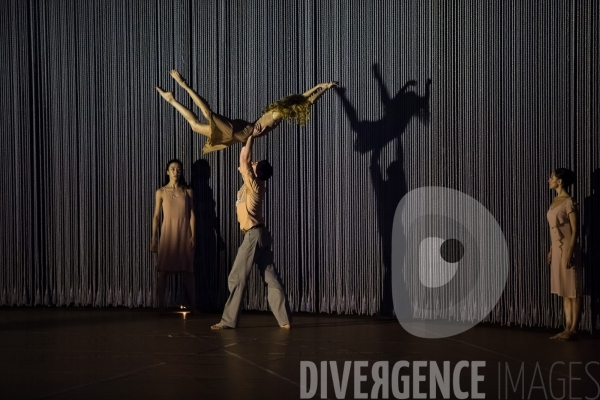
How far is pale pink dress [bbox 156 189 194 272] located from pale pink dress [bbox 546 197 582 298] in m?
3.53

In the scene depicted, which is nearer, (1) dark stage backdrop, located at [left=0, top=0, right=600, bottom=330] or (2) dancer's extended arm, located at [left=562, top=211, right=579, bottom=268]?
(2) dancer's extended arm, located at [left=562, top=211, right=579, bottom=268]

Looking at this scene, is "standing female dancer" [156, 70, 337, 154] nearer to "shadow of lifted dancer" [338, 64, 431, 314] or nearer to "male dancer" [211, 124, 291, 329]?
"male dancer" [211, 124, 291, 329]

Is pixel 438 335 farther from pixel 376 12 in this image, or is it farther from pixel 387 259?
pixel 376 12

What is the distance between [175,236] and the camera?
8555 mm

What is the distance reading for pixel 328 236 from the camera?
860 centimetres

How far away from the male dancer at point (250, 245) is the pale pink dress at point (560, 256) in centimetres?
223

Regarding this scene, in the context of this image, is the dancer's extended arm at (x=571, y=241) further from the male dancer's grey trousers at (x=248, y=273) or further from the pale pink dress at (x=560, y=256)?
the male dancer's grey trousers at (x=248, y=273)

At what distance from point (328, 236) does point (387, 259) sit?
25.8 inches

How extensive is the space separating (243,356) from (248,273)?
5.16 ft

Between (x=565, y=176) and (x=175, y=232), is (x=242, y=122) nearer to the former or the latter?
(x=175, y=232)

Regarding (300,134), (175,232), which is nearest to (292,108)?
(300,134)

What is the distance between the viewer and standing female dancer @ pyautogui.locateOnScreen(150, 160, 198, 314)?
27.9 ft

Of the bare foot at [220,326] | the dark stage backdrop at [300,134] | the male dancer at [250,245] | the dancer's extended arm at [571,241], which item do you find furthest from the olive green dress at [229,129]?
the dancer's extended arm at [571,241]

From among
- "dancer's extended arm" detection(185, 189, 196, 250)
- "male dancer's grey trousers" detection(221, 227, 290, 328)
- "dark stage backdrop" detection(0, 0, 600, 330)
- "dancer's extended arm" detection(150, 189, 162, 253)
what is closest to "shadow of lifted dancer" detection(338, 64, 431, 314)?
"dark stage backdrop" detection(0, 0, 600, 330)
